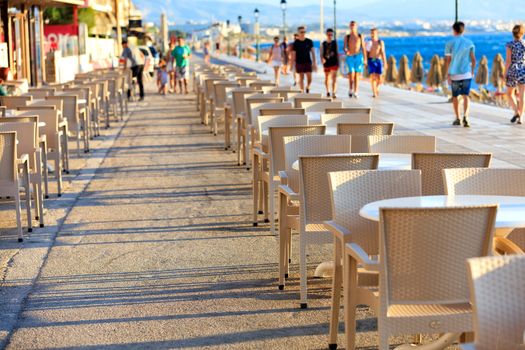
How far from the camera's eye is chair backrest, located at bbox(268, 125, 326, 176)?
31.5ft

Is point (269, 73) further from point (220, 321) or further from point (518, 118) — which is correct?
point (220, 321)

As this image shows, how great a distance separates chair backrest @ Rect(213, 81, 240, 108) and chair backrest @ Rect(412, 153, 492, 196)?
1140 cm

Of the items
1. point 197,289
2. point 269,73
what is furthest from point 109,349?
point 269,73

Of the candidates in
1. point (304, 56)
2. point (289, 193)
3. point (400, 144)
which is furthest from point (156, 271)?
point (304, 56)

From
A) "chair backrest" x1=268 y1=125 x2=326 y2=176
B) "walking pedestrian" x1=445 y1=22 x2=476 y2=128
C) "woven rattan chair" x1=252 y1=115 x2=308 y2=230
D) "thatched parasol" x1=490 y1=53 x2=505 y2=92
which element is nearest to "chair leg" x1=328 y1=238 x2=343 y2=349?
"chair backrest" x1=268 y1=125 x2=326 y2=176

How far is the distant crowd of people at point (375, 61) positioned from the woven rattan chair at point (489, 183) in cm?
1225

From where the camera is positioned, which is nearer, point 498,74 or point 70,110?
point 70,110

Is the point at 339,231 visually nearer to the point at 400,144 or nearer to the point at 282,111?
the point at 400,144

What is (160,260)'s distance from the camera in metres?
8.96

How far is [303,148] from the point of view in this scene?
8586 millimetres

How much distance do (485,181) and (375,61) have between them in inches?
844

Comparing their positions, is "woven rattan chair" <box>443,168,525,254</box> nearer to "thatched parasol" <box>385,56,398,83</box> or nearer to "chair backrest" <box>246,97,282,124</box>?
"chair backrest" <box>246,97,282,124</box>

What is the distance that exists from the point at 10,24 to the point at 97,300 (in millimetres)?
23911

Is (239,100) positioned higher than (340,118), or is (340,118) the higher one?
(340,118)
